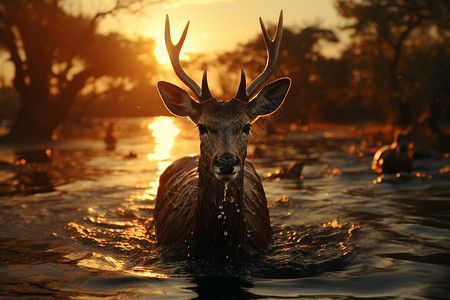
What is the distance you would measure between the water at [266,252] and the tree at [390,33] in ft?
63.1

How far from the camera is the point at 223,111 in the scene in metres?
5.55

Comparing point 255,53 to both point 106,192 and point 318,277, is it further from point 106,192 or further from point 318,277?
point 318,277

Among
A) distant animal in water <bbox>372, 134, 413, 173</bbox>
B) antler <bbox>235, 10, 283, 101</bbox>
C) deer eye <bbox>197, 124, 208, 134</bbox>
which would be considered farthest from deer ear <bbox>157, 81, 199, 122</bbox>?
distant animal in water <bbox>372, 134, 413, 173</bbox>

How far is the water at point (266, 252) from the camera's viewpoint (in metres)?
5.21

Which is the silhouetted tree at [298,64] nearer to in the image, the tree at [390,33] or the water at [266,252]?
the tree at [390,33]

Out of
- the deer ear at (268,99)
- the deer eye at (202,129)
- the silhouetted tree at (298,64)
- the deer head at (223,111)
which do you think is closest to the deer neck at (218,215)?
the deer head at (223,111)

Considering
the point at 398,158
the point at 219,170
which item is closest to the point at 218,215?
the point at 219,170

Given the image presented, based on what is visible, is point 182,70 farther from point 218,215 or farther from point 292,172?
point 292,172

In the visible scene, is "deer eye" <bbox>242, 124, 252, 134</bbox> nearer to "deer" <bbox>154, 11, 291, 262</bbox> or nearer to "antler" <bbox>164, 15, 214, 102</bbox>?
"deer" <bbox>154, 11, 291, 262</bbox>

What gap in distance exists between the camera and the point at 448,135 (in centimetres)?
2664

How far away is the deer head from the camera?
500 centimetres

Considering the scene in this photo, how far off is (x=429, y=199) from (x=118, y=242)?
6.14m

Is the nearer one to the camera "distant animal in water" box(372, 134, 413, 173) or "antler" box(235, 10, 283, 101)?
"antler" box(235, 10, 283, 101)

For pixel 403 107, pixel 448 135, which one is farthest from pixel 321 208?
pixel 403 107
